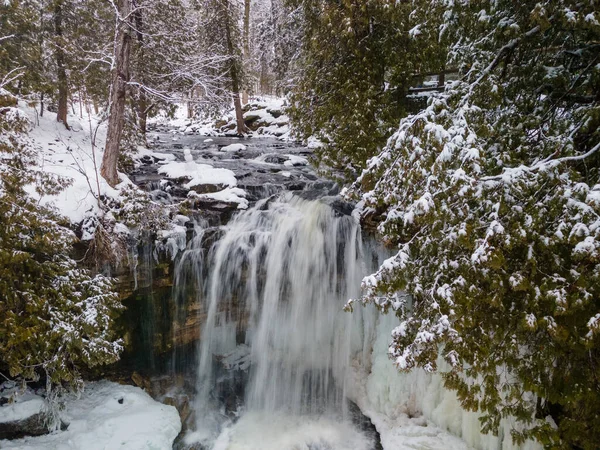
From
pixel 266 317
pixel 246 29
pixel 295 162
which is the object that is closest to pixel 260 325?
pixel 266 317

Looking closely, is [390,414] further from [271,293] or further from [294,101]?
[294,101]

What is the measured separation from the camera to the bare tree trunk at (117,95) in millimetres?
8531

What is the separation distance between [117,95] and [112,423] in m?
7.04

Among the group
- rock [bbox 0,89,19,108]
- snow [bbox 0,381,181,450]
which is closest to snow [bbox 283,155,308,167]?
snow [bbox 0,381,181,450]

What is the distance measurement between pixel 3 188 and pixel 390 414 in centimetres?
765

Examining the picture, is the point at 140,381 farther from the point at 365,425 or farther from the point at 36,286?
the point at 365,425

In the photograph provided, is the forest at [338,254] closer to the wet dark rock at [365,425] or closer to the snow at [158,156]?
the wet dark rock at [365,425]

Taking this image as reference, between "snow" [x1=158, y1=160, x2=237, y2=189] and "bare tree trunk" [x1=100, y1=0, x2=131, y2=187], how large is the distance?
6.18ft

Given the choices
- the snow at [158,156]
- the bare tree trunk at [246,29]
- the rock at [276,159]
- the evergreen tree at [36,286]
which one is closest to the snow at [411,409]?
the evergreen tree at [36,286]

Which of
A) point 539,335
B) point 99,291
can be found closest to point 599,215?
point 539,335

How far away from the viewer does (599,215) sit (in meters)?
3.58

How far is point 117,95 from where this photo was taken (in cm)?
877

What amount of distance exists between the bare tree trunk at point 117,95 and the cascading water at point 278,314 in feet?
9.02

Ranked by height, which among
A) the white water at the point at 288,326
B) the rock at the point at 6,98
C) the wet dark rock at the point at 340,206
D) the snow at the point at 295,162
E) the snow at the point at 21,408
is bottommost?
the snow at the point at 21,408
